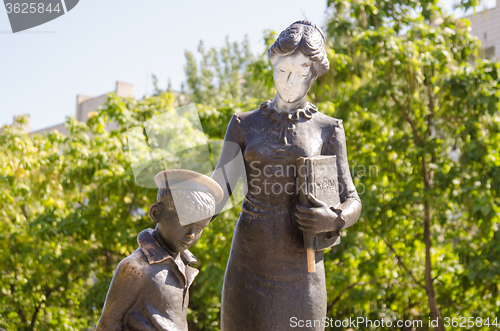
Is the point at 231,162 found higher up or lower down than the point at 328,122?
lower down

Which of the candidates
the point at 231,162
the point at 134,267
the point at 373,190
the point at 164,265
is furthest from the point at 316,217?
the point at 373,190

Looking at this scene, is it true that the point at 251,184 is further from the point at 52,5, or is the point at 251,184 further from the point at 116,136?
the point at 116,136

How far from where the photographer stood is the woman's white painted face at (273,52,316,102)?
2.69 metres

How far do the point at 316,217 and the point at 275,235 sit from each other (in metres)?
0.28

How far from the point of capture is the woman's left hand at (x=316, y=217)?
2441 millimetres

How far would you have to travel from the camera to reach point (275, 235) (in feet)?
8.62

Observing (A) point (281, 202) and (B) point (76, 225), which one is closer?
(A) point (281, 202)

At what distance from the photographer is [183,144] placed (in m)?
7.32

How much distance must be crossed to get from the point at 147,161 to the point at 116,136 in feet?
5.22

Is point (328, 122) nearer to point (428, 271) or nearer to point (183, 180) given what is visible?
point (183, 180)

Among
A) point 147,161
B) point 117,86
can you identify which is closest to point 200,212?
point 147,161

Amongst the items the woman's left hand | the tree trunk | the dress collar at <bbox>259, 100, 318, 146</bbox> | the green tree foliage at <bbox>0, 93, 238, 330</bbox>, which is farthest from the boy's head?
the tree trunk

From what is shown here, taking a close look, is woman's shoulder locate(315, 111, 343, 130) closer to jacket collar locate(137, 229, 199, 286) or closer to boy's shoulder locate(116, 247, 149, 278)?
jacket collar locate(137, 229, 199, 286)

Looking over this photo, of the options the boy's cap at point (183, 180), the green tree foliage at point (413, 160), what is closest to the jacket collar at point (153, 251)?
the boy's cap at point (183, 180)
